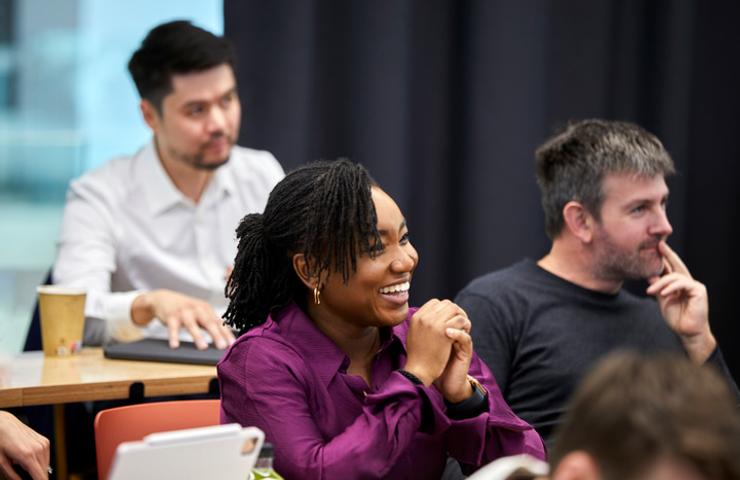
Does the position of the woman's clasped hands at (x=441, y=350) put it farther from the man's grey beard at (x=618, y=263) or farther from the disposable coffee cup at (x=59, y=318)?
the disposable coffee cup at (x=59, y=318)

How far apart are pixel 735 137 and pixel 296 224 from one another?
104 inches

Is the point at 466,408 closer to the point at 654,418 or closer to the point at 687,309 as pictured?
the point at 654,418

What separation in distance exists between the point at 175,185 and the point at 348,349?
1.52 metres

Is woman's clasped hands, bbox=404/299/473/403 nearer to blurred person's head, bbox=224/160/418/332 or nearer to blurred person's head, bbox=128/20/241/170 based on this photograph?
blurred person's head, bbox=224/160/418/332

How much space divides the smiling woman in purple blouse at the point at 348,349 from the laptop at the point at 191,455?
30 centimetres

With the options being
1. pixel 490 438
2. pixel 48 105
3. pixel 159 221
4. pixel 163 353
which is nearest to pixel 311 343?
pixel 490 438

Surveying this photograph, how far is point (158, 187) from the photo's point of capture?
10.3ft

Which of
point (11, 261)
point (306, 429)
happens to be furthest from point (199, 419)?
point (11, 261)

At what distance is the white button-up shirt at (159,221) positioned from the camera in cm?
301

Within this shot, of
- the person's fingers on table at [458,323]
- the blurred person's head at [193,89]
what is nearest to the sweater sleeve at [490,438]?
the person's fingers on table at [458,323]

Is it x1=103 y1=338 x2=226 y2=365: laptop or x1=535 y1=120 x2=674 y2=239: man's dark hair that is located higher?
x1=535 y1=120 x2=674 y2=239: man's dark hair

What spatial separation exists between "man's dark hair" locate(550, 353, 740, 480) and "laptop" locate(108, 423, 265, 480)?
49 cm

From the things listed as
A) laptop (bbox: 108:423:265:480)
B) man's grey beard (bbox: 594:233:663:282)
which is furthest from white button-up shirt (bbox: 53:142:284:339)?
laptop (bbox: 108:423:265:480)

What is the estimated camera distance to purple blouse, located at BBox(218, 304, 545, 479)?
1579mm
